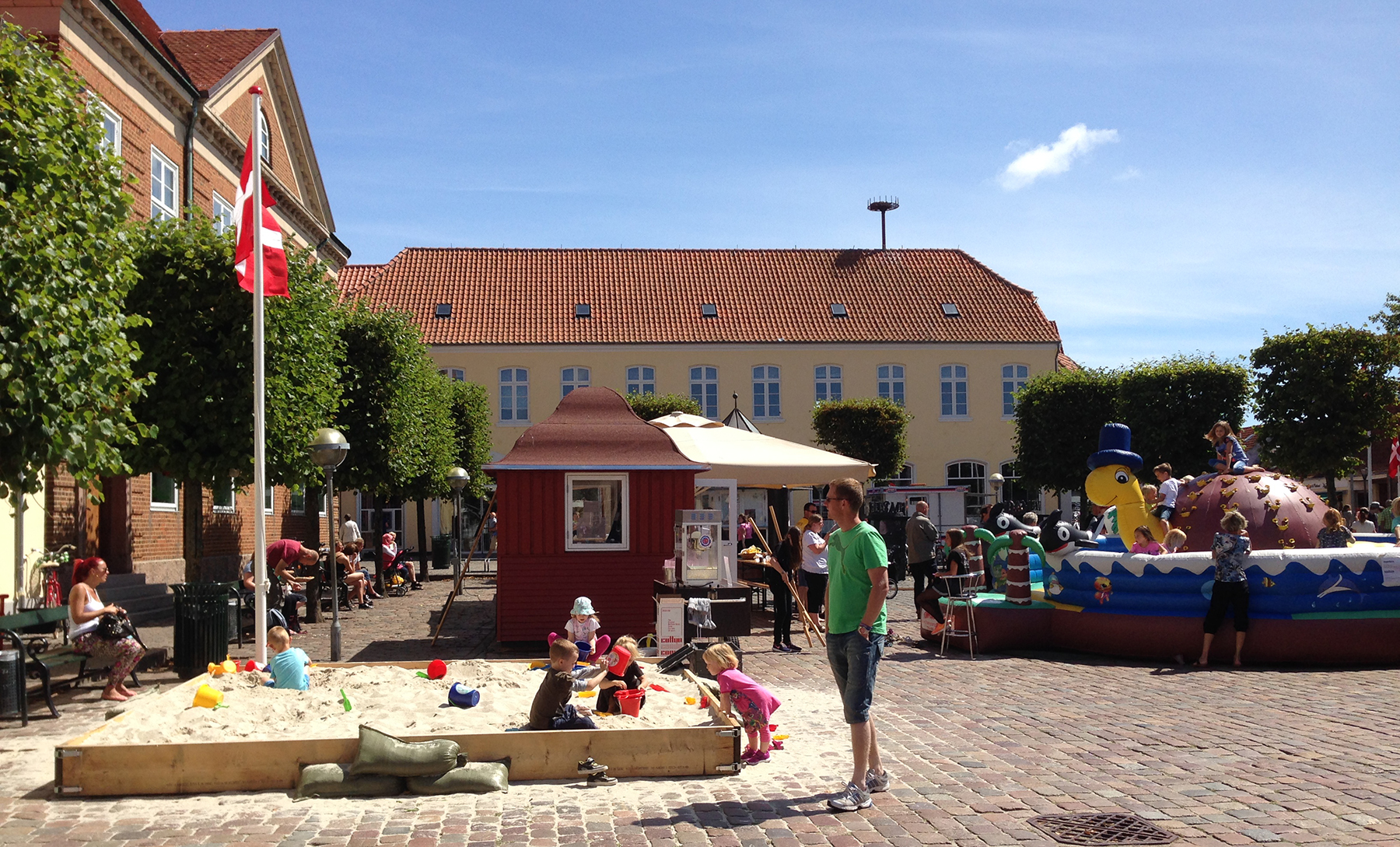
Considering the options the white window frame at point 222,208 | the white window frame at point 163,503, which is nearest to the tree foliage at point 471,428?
the white window frame at point 222,208

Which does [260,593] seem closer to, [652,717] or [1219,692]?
[652,717]

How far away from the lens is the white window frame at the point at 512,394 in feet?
145

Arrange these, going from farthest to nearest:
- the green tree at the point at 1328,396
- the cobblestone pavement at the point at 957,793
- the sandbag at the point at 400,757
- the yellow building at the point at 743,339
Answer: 1. the yellow building at the point at 743,339
2. the green tree at the point at 1328,396
3. the sandbag at the point at 400,757
4. the cobblestone pavement at the point at 957,793

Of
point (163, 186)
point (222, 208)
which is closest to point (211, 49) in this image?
point (222, 208)

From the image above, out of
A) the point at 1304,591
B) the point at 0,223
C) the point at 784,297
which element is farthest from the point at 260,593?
the point at 784,297

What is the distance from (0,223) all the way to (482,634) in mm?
8810

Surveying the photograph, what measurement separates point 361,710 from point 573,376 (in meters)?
35.9

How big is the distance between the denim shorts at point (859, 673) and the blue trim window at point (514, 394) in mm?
38005

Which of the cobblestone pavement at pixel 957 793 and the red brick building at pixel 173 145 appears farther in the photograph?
the red brick building at pixel 173 145

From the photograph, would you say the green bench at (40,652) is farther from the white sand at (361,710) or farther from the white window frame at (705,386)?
the white window frame at (705,386)

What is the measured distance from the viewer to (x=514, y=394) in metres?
44.2

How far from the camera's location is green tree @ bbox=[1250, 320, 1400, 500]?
3231 centimetres

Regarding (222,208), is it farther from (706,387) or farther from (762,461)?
(706,387)

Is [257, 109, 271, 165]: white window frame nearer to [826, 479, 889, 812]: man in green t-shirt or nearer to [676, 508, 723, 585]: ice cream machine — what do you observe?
[676, 508, 723, 585]: ice cream machine
